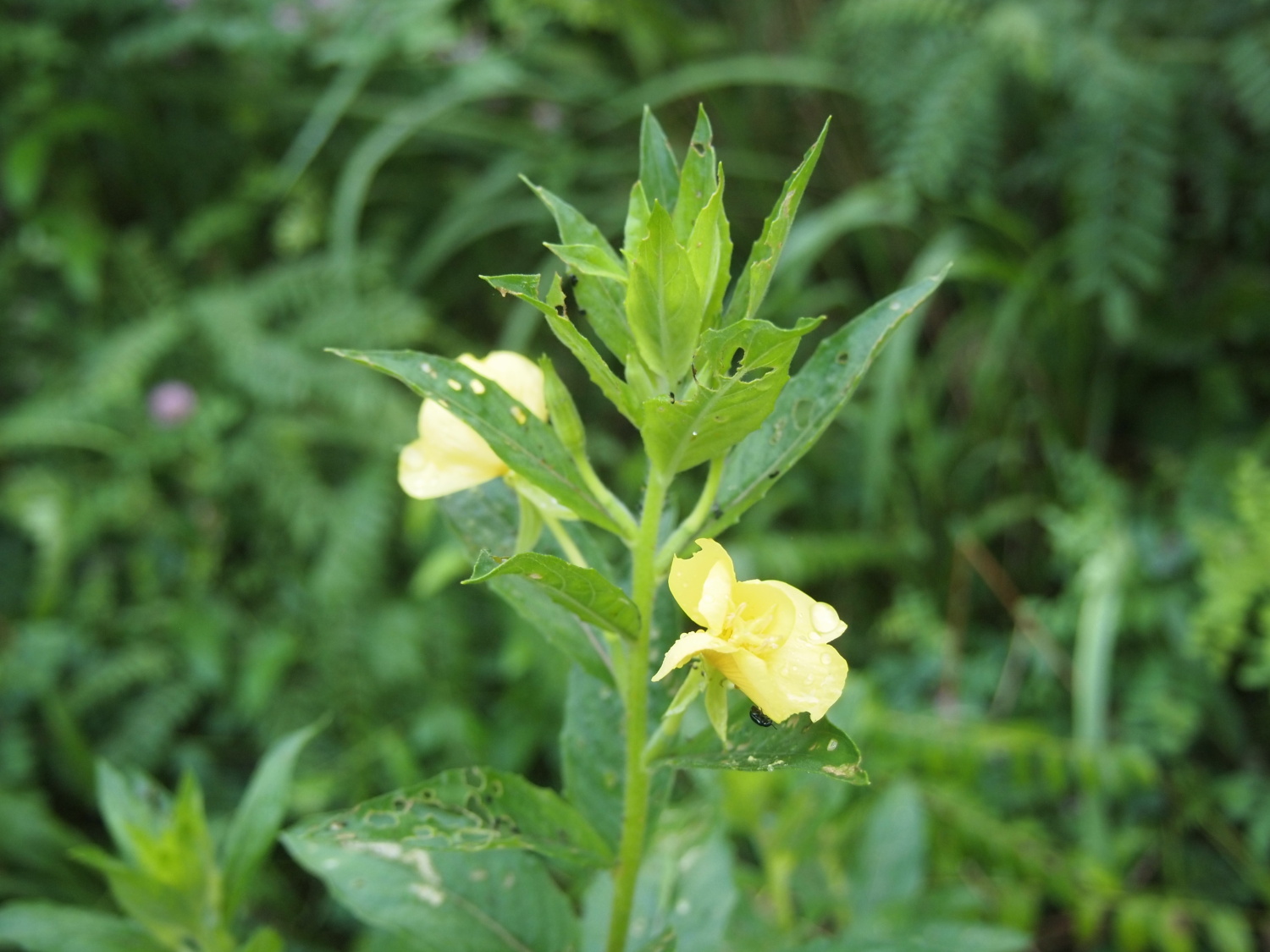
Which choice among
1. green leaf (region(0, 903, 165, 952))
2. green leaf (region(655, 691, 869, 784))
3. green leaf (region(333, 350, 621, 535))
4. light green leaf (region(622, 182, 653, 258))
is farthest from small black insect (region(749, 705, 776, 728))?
green leaf (region(0, 903, 165, 952))

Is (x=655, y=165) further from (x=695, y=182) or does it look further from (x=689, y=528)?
(x=689, y=528)

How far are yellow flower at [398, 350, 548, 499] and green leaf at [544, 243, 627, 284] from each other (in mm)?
76

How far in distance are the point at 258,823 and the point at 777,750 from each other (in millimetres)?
390

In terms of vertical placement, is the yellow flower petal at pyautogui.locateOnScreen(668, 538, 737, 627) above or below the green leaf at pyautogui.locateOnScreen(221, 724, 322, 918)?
above

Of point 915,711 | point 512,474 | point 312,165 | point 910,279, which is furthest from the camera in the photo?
point 312,165

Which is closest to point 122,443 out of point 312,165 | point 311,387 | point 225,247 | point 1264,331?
point 311,387

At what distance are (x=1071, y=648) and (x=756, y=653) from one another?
1.18 meters

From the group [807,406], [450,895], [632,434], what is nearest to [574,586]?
[807,406]

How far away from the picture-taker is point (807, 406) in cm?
49

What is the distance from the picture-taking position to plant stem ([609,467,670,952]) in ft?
1.54

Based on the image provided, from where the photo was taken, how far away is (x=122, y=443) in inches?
61.4

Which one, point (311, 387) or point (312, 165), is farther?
point (312, 165)

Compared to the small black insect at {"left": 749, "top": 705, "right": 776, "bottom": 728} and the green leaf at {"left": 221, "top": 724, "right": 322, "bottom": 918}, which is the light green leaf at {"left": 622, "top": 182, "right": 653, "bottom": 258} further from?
the green leaf at {"left": 221, "top": 724, "right": 322, "bottom": 918}

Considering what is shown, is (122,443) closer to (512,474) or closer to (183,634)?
(183,634)
